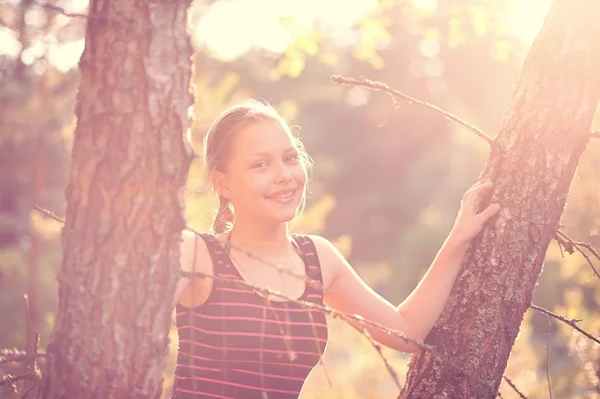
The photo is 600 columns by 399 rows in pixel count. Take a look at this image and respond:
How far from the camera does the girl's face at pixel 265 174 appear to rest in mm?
2506

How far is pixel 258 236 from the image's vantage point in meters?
2.62

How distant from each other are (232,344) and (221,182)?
0.66m

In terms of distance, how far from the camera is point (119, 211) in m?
1.56

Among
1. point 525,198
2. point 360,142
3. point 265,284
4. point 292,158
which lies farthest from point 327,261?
point 360,142

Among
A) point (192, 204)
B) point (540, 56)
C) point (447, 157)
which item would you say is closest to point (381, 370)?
point (192, 204)

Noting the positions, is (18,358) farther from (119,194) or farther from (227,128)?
(227,128)

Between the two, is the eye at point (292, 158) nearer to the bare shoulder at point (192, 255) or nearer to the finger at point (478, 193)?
the bare shoulder at point (192, 255)

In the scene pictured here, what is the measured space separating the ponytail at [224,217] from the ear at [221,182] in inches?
5.4

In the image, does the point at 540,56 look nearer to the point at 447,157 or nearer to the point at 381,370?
the point at 381,370

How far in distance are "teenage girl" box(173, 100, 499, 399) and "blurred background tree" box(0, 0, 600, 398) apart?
1.54ft

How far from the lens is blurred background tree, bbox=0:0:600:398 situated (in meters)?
3.95

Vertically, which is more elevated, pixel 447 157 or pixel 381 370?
pixel 447 157

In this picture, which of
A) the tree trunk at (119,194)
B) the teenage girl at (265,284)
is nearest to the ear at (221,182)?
the teenage girl at (265,284)

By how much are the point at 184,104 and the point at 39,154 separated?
9.83 metres
